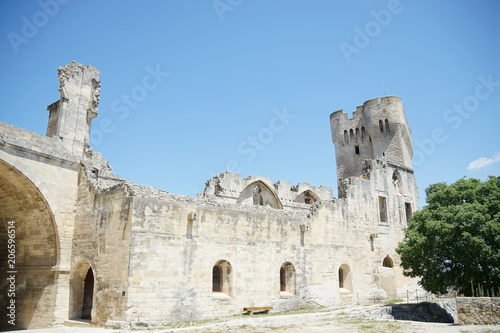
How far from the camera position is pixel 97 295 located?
13859 mm

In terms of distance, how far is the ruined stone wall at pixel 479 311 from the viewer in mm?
12709

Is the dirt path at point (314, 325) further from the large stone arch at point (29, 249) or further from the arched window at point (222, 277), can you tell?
the large stone arch at point (29, 249)

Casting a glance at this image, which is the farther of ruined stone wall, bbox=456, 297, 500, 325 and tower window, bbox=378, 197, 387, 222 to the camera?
tower window, bbox=378, 197, 387, 222

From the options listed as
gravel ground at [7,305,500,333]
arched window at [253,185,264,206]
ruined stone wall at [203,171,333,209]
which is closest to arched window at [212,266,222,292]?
gravel ground at [7,305,500,333]

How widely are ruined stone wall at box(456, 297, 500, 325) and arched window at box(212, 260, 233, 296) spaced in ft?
25.9

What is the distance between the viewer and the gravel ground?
11930 millimetres

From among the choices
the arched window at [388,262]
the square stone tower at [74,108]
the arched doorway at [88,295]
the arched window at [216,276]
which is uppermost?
the square stone tower at [74,108]

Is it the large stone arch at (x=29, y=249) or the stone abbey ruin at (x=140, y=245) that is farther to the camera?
the large stone arch at (x=29, y=249)

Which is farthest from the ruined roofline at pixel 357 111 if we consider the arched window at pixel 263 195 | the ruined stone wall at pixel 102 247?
the ruined stone wall at pixel 102 247

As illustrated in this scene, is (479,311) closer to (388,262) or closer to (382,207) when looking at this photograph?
(388,262)

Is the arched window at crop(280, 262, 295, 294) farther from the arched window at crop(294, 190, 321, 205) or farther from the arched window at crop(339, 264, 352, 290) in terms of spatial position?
the arched window at crop(294, 190, 321, 205)

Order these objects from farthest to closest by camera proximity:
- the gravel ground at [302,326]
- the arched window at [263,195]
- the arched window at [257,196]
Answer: the arched window at [257,196]
the arched window at [263,195]
the gravel ground at [302,326]

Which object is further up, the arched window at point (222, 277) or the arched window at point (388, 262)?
the arched window at point (388, 262)

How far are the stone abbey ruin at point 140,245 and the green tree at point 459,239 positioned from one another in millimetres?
3477
